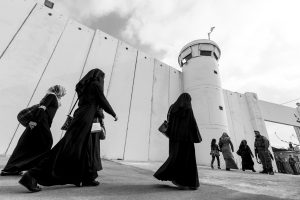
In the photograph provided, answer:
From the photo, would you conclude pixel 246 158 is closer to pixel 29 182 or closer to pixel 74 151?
pixel 74 151

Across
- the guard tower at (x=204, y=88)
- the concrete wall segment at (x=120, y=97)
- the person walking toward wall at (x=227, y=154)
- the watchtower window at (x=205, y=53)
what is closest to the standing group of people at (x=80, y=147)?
the concrete wall segment at (x=120, y=97)

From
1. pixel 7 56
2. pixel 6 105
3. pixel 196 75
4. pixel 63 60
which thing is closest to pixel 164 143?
pixel 196 75

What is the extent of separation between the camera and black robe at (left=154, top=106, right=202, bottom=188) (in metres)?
2.24

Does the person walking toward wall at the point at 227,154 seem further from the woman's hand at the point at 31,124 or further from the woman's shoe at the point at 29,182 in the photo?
the woman's shoe at the point at 29,182

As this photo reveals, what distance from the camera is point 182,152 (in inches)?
93.7

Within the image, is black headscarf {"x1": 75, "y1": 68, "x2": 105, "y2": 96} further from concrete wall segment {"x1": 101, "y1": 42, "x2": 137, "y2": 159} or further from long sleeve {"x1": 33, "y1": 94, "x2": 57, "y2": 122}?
concrete wall segment {"x1": 101, "y1": 42, "x2": 137, "y2": 159}

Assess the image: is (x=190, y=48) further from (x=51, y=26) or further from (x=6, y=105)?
(x=6, y=105)

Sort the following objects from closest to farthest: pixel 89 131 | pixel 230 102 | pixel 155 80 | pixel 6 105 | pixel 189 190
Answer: pixel 89 131 < pixel 189 190 < pixel 6 105 < pixel 155 80 < pixel 230 102

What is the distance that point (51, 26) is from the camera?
6660 millimetres

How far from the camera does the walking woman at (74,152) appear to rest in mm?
1625

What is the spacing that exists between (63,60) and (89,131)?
530cm

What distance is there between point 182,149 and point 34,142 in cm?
177

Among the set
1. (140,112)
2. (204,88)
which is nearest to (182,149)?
(140,112)

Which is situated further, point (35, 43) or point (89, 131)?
point (35, 43)
